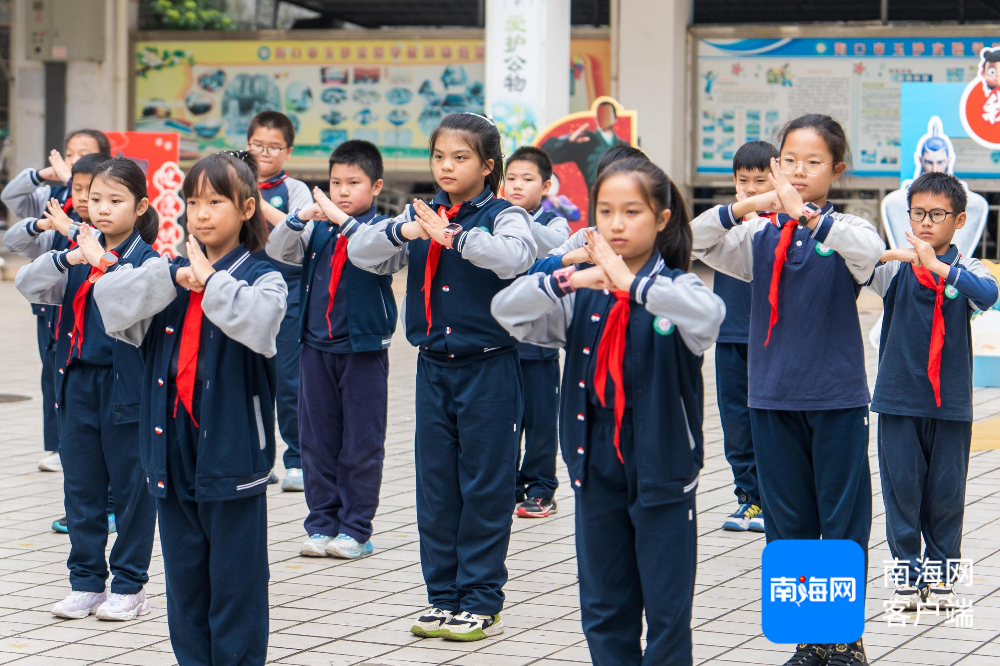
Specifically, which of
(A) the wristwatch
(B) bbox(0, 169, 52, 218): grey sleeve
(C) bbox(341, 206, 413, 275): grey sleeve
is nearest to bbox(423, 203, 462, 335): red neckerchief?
(C) bbox(341, 206, 413, 275): grey sleeve

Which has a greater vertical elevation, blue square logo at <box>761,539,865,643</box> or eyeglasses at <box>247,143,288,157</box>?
eyeglasses at <box>247,143,288,157</box>

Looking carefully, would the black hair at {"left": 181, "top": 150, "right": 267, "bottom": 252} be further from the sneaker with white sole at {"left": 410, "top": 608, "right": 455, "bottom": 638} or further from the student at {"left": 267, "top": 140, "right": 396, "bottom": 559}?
the student at {"left": 267, "top": 140, "right": 396, "bottom": 559}

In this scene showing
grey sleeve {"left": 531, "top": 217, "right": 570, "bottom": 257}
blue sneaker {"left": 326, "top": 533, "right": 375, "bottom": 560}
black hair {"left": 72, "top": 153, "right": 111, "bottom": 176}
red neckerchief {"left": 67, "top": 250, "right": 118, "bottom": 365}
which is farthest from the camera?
grey sleeve {"left": 531, "top": 217, "right": 570, "bottom": 257}

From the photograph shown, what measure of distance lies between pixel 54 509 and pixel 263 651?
116 inches

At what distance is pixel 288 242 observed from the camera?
565 centimetres

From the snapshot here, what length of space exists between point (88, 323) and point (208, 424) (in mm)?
1351

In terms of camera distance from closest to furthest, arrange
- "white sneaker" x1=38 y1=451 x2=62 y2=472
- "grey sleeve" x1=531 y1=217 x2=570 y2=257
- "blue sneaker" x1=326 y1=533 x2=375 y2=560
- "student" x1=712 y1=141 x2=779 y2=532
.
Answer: "blue sneaker" x1=326 y1=533 x2=375 y2=560
"grey sleeve" x1=531 y1=217 x2=570 y2=257
"student" x1=712 y1=141 x2=779 y2=532
"white sneaker" x1=38 y1=451 x2=62 y2=472

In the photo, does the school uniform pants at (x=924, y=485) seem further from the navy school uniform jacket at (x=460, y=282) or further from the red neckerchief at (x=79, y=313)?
the red neckerchief at (x=79, y=313)

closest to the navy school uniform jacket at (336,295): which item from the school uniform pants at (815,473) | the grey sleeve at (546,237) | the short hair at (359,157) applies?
the short hair at (359,157)

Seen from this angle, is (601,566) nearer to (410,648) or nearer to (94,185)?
(410,648)

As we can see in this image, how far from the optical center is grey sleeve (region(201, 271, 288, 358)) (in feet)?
11.9

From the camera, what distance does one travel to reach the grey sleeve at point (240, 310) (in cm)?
362

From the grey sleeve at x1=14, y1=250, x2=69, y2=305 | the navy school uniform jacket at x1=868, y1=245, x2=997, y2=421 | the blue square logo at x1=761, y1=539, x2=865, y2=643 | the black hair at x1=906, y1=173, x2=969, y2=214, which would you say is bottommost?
the blue square logo at x1=761, y1=539, x2=865, y2=643

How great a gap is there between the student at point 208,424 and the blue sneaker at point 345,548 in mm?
1732
